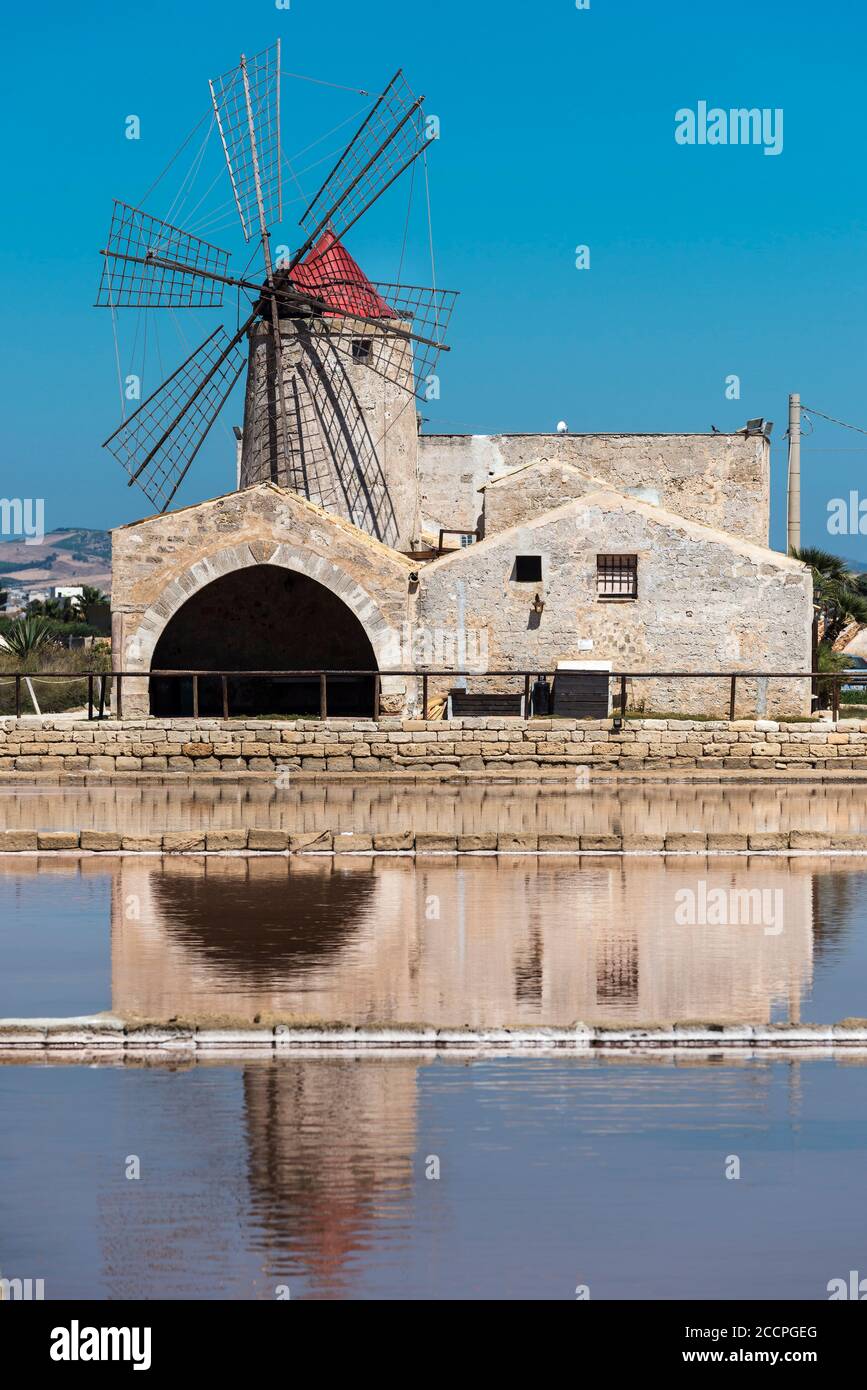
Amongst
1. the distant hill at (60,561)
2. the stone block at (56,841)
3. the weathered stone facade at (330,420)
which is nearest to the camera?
the stone block at (56,841)

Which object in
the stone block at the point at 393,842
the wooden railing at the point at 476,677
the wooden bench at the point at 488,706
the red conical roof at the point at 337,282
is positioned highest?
the red conical roof at the point at 337,282

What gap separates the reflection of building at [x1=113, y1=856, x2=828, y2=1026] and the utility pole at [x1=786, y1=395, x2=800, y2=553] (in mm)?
18785

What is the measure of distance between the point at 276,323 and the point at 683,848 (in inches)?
571

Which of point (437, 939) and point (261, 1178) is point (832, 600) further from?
point (261, 1178)

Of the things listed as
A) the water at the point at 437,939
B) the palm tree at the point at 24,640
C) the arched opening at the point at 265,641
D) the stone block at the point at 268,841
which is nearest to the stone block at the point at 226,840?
the stone block at the point at 268,841

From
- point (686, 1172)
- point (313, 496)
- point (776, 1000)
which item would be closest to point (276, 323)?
point (313, 496)

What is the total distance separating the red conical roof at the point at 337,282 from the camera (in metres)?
25.5

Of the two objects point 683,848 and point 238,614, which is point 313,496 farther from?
point 683,848

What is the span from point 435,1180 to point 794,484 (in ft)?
86.4

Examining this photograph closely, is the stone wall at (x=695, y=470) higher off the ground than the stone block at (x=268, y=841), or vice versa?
the stone wall at (x=695, y=470)

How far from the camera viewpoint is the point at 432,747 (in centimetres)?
2077

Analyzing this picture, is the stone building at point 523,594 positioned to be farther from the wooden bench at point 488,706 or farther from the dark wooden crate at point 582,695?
the dark wooden crate at point 582,695

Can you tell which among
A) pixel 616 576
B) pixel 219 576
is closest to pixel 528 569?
pixel 616 576

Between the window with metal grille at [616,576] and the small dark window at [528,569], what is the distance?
0.70m
